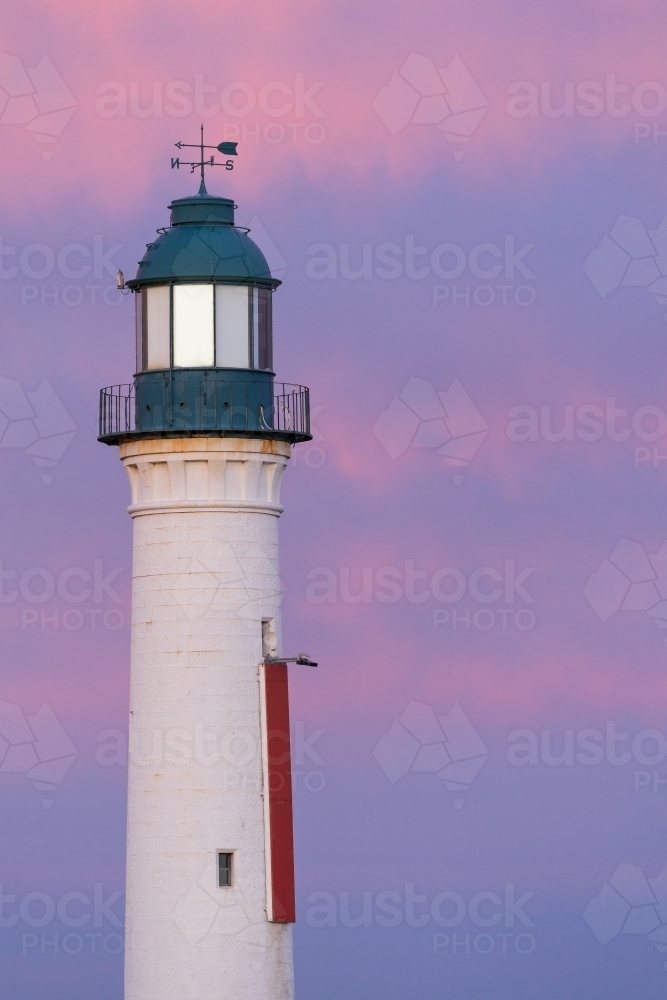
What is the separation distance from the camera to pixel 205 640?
64000mm

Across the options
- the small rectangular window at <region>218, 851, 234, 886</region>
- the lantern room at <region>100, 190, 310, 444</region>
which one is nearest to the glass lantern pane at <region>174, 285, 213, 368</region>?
the lantern room at <region>100, 190, 310, 444</region>

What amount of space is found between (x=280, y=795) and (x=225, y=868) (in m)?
1.57

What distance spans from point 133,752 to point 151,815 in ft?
3.84

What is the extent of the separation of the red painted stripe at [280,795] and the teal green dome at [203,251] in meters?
6.83

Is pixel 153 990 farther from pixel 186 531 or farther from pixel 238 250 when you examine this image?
pixel 238 250

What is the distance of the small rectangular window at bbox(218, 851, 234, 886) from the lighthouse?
24 millimetres

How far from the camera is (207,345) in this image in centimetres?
6431

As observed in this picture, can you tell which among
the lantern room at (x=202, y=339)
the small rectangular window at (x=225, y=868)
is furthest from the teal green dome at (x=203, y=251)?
the small rectangular window at (x=225, y=868)

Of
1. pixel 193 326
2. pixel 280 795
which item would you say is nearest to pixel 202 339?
pixel 193 326

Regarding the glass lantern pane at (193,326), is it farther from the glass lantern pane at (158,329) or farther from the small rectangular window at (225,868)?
the small rectangular window at (225,868)

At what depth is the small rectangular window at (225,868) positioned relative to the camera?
63.8m

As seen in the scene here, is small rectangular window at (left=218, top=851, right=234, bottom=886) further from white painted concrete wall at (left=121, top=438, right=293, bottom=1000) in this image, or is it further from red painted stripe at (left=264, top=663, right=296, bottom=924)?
red painted stripe at (left=264, top=663, right=296, bottom=924)

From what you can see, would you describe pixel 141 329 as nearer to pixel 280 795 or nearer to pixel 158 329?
pixel 158 329

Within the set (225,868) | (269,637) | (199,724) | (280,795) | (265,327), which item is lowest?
(225,868)
